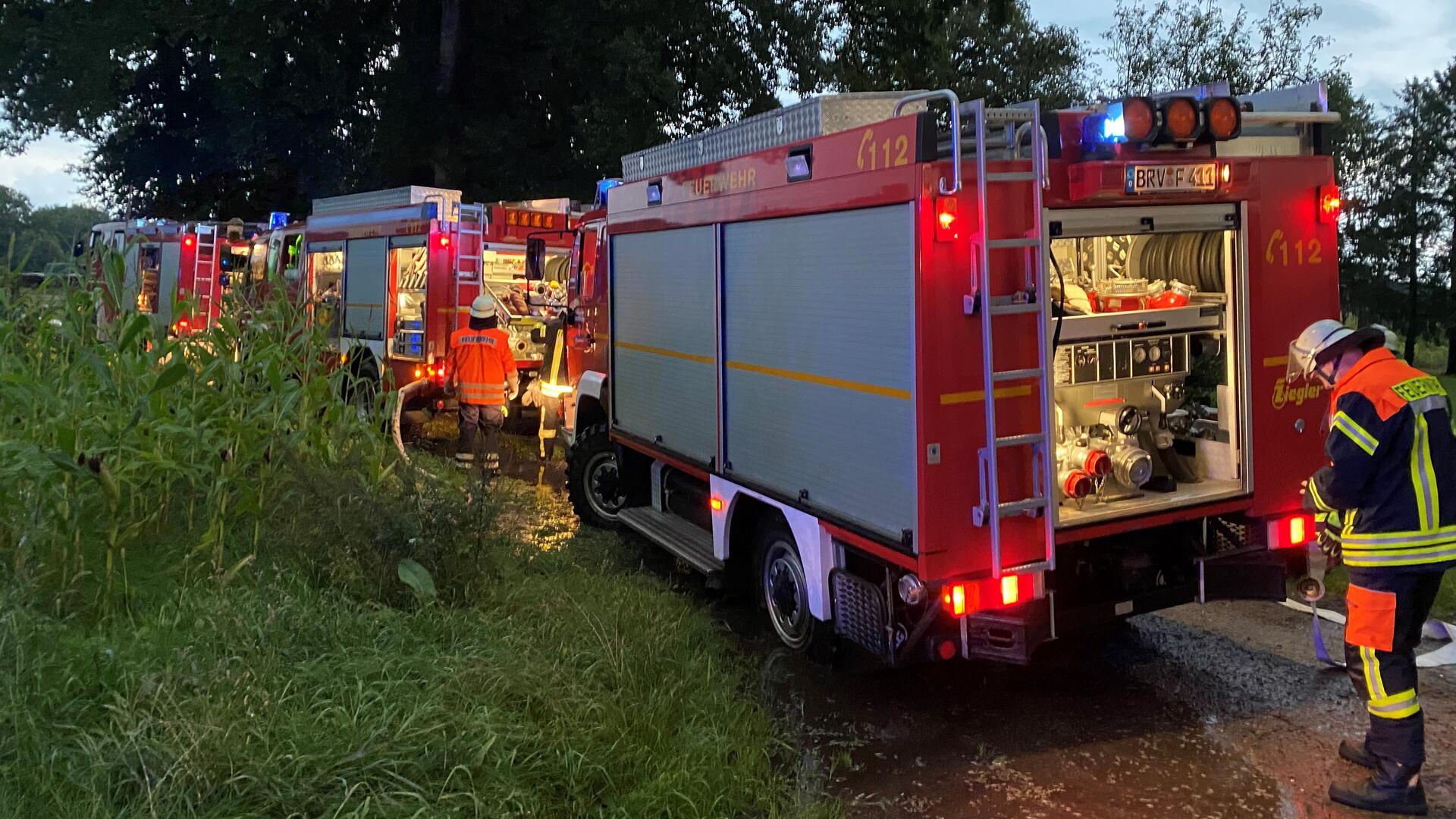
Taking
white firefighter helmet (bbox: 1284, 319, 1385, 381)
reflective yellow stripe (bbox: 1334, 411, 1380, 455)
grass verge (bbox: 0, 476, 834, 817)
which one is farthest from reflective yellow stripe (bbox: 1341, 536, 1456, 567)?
grass verge (bbox: 0, 476, 834, 817)

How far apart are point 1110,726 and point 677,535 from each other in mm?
2871

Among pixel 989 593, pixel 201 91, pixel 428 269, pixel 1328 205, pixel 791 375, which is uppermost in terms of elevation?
pixel 201 91

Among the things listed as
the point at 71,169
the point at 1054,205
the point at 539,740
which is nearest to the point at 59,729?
the point at 539,740

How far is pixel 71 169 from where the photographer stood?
27922 mm

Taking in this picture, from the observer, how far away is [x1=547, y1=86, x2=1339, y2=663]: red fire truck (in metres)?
4.30

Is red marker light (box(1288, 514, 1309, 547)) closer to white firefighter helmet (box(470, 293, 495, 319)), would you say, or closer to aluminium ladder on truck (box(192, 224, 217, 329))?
white firefighter helmet (box(470, 293, 495, 319))

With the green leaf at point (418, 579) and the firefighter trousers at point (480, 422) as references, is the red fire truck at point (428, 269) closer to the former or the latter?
the firefighter trousers at point (480, 422)

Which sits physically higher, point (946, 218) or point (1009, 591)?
point (946, 218)

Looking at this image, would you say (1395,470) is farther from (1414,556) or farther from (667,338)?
(667,338)

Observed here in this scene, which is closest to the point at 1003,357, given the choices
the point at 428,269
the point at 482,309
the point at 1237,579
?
the point at 1237,579

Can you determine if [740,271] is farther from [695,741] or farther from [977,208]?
[695,741]

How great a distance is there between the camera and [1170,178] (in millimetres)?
4609

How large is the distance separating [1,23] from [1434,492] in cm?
2388

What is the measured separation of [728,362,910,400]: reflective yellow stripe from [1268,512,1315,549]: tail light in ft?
6.39
